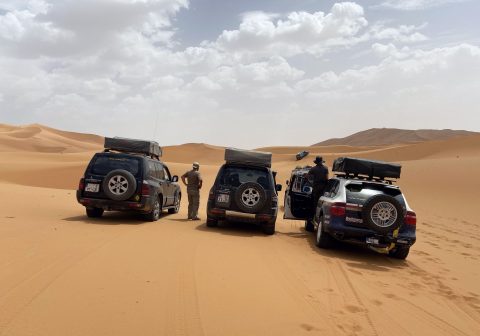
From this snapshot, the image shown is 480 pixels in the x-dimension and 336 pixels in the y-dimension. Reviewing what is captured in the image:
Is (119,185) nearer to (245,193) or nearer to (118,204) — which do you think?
(118,204)

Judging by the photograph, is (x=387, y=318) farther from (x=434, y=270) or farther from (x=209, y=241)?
(x=209, y=241)

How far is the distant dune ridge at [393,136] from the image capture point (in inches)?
4727

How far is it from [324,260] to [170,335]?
15.7 feet

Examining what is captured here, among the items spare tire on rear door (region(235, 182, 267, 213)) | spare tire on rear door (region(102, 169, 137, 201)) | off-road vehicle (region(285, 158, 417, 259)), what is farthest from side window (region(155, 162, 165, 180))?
off-road vehicle (region(285, 158, 417, 259))

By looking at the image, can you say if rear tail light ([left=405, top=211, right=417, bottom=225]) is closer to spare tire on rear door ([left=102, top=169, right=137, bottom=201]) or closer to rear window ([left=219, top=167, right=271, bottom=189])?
rear window ([left=219, top=167, right=271, bottom=189])

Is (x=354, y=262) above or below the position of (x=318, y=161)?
below

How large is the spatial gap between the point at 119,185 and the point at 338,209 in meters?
5.11

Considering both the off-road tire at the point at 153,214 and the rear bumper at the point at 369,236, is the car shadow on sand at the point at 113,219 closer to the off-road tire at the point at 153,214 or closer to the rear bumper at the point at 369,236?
the off-road tire at the point at 153,214

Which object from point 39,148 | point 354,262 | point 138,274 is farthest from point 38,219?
point 39,148

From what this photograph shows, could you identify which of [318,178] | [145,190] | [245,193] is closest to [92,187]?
[145,190]

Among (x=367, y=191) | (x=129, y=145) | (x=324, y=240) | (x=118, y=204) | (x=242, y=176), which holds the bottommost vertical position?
(x=324, y=240)

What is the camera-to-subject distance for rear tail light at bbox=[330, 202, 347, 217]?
906cm

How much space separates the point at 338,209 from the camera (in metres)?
9.09

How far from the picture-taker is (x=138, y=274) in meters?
5.94
